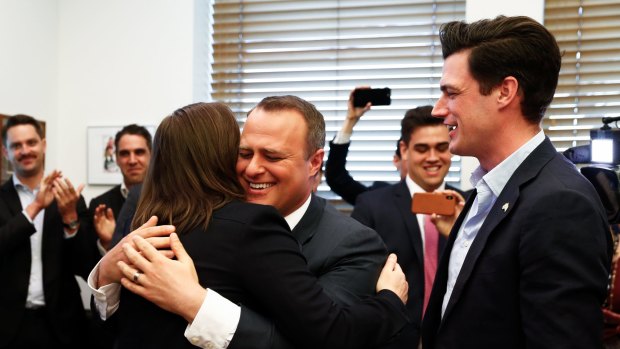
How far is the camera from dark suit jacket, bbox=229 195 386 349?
145 cm

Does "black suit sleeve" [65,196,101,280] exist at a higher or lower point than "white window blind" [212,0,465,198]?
lower

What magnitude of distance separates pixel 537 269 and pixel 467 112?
1.42ft

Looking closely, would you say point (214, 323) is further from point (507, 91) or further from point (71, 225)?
point (71, 225)

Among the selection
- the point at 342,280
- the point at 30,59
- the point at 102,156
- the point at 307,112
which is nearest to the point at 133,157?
the point at 102,156

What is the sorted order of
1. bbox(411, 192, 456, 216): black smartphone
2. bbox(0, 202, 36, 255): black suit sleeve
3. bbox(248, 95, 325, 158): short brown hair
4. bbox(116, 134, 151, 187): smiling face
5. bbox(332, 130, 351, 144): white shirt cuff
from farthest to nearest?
bbox(116, 134, 151, 187): smiling face, bbox(332, 130, 351, 144): white shirt cuff, bbox(0, 202, 36, 255): black suit sleeve, bbox(411, 192, 456, 216): black smartphone, bbox(248, 95, 325, 158): short brown hair

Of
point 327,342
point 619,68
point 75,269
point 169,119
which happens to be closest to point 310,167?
point 169,119

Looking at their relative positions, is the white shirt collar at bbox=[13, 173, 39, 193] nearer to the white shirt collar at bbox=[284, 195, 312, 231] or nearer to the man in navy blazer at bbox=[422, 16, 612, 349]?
the white shirt collar at bbox=[284, 195, 312, 231]

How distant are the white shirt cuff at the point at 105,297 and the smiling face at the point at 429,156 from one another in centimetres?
178

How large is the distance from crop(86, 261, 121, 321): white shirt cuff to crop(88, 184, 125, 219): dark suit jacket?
210 cm

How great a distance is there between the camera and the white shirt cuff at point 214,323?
119cm

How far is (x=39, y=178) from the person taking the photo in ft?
11.0

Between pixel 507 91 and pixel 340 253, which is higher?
pixel 507 91

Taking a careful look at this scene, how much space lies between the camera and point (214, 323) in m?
1.19

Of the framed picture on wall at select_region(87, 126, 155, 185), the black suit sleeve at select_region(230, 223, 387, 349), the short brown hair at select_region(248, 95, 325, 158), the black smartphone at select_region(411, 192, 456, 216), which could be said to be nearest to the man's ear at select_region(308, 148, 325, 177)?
the short brown hair at select_region(248, 95, 325, 158)
